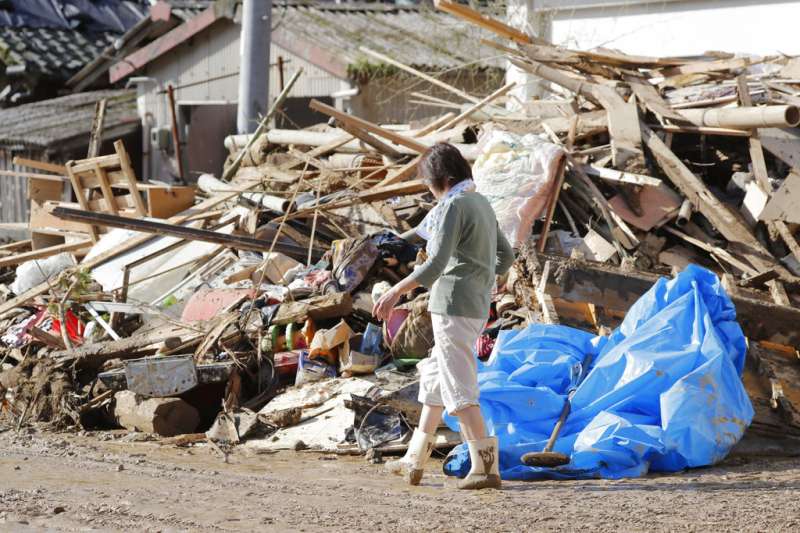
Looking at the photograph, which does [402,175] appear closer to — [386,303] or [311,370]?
[311,370]

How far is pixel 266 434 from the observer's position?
7535 mm

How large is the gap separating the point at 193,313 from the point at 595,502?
16.7 feet

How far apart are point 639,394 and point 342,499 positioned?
6.38 ft

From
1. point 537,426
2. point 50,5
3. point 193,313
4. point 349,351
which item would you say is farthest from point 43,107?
point 537,426

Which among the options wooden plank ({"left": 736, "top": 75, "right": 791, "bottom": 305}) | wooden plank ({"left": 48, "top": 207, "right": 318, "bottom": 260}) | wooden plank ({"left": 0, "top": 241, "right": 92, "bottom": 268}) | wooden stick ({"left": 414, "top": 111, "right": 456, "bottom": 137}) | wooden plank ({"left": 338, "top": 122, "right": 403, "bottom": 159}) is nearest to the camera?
wooden plank ({"left": 736, "top": 75, "right": 791, "bottom": 305})

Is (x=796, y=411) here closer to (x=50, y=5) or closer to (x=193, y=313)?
(x=193, y=313)

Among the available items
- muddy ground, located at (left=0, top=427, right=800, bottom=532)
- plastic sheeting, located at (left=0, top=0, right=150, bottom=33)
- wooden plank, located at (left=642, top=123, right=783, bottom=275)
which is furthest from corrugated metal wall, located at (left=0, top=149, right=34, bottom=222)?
muddy ground, located at (left=0, top=427, right=800, bottom=532)

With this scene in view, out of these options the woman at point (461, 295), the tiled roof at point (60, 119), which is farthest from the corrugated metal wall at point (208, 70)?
the woman at point (461, 295)

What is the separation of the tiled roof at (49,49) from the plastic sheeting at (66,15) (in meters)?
0.28

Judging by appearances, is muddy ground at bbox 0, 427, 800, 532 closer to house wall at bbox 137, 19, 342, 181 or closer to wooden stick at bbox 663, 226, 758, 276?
wooden stick at bbox 663, 226, 758, 276

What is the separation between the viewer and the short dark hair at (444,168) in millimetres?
5539

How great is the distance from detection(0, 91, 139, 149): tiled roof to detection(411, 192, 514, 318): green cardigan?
14.1 m

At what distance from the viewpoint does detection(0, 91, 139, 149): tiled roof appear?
60.5ft

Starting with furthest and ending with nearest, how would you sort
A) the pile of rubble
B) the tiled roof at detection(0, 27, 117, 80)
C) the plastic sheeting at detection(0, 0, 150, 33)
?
the plastic sheeting at detection(0, 0, 150, 33)
the tiled roof at detection(0, 27, 117, 80)
the pile of rubble
